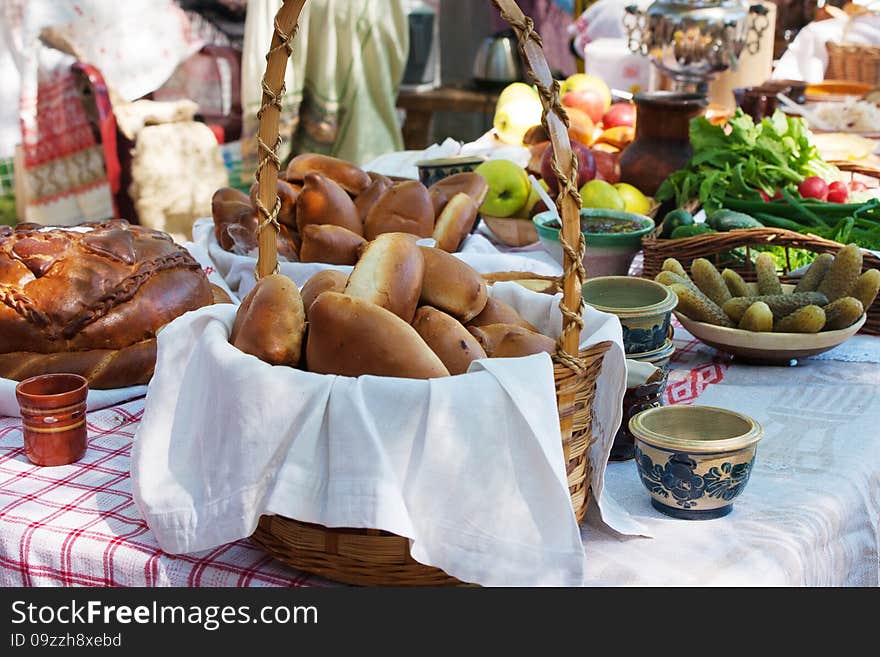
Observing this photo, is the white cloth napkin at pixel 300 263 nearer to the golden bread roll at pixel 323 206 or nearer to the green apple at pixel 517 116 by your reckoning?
the golden bread roll at pixel 323 206

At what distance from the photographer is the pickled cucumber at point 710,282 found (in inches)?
→ 57.7

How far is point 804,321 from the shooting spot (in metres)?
1.38

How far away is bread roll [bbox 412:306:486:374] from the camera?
0.96 m

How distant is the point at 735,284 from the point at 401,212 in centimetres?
53

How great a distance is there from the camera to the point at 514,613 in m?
0.87

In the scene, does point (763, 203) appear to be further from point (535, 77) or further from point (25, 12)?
point (25, 12)

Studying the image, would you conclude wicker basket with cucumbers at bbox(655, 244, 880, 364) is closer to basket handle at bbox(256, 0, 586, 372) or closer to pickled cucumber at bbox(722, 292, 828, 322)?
pickled cucumber at bbox(722, 292, 828, 322)

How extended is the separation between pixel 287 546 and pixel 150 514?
0.13 m

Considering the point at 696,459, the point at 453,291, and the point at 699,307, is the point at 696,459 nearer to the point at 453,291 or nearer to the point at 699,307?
the point at 453,291

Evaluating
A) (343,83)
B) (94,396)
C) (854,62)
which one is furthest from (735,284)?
(854,62)

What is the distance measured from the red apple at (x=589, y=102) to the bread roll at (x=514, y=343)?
2006 mm

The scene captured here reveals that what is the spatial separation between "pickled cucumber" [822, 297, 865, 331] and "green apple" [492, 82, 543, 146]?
155cm

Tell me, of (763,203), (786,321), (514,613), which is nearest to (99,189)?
(763,203)

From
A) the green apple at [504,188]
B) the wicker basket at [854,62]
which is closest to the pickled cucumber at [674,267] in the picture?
the green apple at [504,188]
